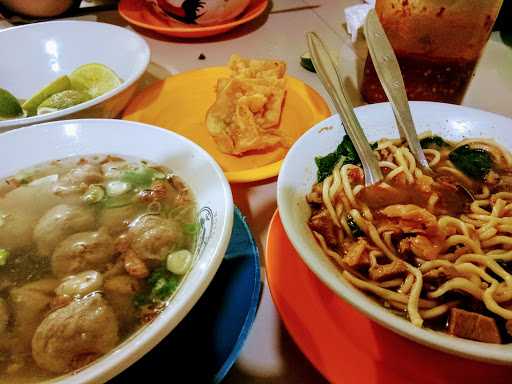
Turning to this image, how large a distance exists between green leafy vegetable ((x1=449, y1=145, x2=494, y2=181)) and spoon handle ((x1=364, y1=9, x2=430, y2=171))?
97 mm

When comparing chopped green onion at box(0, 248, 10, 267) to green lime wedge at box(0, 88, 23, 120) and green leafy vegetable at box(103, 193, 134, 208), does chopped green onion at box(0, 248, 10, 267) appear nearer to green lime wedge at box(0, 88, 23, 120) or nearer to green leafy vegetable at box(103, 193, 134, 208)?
green leafy vegetable at box(103, 193, 134, 208)

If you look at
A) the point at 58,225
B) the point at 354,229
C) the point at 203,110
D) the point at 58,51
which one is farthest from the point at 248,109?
the point at 58,51

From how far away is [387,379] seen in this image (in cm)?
85

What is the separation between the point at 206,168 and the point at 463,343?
703 millimetres

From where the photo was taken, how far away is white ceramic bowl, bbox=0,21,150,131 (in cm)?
192

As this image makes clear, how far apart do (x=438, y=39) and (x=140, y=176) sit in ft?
3.68

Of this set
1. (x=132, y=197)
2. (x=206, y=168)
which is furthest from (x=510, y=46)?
(x=132, y=197)

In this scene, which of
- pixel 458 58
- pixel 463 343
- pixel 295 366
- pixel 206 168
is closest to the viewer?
pixel 463 343

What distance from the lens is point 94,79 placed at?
1.81 m

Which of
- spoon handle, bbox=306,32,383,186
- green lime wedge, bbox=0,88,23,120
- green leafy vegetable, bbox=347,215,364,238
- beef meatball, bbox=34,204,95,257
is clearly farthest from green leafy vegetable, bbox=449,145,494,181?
green lime wedge, bbox=0,88,23,120

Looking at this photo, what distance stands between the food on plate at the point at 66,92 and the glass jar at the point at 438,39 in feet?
3.75

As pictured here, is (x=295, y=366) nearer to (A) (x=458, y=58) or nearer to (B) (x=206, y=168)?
(B) (x=206, y=168)

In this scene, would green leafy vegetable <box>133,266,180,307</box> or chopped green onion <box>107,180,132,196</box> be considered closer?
green leafy vegetable <box>133,266,180,307</box>

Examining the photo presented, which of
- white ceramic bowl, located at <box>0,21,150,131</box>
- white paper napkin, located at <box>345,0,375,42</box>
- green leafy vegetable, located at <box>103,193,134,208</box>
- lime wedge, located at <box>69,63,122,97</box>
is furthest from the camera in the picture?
white paper napkin, located at <box>345,0,375,42</box>
